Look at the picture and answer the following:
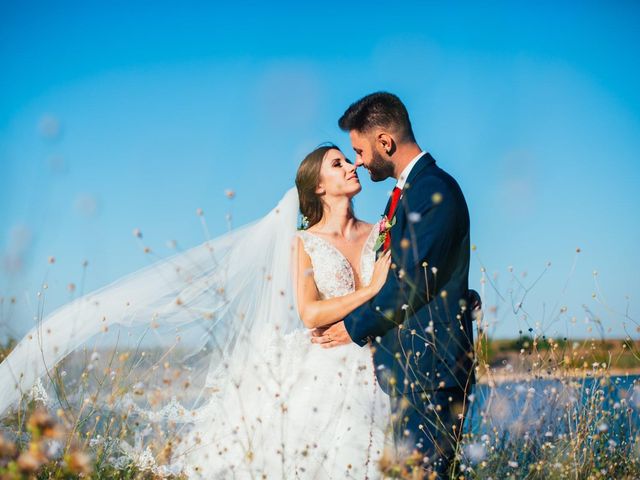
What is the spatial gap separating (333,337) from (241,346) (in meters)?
0.98

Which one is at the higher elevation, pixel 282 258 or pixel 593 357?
pixel 282 258

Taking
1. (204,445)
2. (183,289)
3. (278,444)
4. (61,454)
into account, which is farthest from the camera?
(183,289)

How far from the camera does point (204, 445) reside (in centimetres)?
496

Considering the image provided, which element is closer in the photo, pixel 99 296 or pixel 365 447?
pixel 365 447

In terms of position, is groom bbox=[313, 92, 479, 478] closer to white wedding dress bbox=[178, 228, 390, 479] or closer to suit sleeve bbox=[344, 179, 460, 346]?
suit sleeve bbox=[344, 179, 460, 346]

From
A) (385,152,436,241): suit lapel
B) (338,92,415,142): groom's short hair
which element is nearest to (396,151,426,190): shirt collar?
(385,152,436,241): suit lapel

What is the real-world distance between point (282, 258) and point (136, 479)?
7.17 feet

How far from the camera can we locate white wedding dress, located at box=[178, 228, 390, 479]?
4.22 meters

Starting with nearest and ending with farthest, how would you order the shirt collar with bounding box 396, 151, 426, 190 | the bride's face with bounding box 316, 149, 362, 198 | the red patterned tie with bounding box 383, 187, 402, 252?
the shirt collar with bounding box 396, 151, 426, 190 → the red patterned tie with bounding box 383, 187, 402, 252 → the bride's face with bounding box 316, 149, 362, 198

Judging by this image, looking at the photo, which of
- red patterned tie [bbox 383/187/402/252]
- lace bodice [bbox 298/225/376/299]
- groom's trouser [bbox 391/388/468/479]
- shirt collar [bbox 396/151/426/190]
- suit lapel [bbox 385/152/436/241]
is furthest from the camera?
lace bodice [bbox 298/225/376/299]

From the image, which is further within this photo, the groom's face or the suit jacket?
the groom's face

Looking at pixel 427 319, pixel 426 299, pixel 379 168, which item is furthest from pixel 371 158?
pixel 427 319

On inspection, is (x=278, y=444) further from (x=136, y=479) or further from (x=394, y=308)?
(x=394, y=308)

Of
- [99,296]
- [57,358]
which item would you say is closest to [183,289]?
[99,296]
